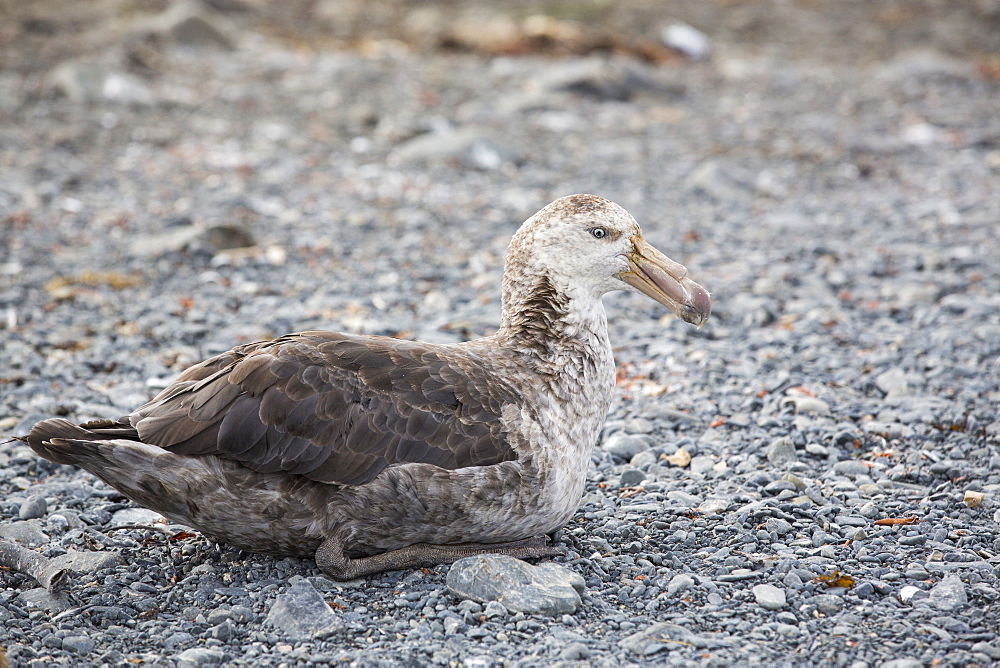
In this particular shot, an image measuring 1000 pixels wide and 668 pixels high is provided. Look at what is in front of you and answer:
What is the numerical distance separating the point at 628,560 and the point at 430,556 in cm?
91

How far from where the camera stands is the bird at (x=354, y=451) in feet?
14.7

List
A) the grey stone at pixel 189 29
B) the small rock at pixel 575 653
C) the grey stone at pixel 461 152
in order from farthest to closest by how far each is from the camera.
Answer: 1. the grey stone at pixel 189 29
2. the grey stone at pixel 461 152
3. the small rock at pixel 575 653

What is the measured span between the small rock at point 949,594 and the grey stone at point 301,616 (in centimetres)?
246

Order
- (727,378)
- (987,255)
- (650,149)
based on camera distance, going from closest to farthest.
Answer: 1. (727,378)
2. (987,255)
3. (650,149)

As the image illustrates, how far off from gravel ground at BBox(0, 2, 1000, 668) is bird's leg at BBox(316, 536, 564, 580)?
8 centimetres

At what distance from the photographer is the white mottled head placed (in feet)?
16.4

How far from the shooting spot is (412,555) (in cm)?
463

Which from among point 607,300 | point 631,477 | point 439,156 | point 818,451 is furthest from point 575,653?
point 439,156

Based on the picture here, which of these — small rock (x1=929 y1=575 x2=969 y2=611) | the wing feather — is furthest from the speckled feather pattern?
small rock (x1=929 y1=575 x2=969 y2=611)

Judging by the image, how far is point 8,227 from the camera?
32.9 ft

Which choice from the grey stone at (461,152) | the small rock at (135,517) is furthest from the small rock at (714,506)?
the grey stone at (461,152)

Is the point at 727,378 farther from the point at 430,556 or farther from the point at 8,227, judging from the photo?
the point at 8,227

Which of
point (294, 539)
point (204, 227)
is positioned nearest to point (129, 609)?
point (294, 539)

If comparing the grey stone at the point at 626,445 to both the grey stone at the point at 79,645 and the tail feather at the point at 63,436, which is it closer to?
the tail feather at the point at 63,436
